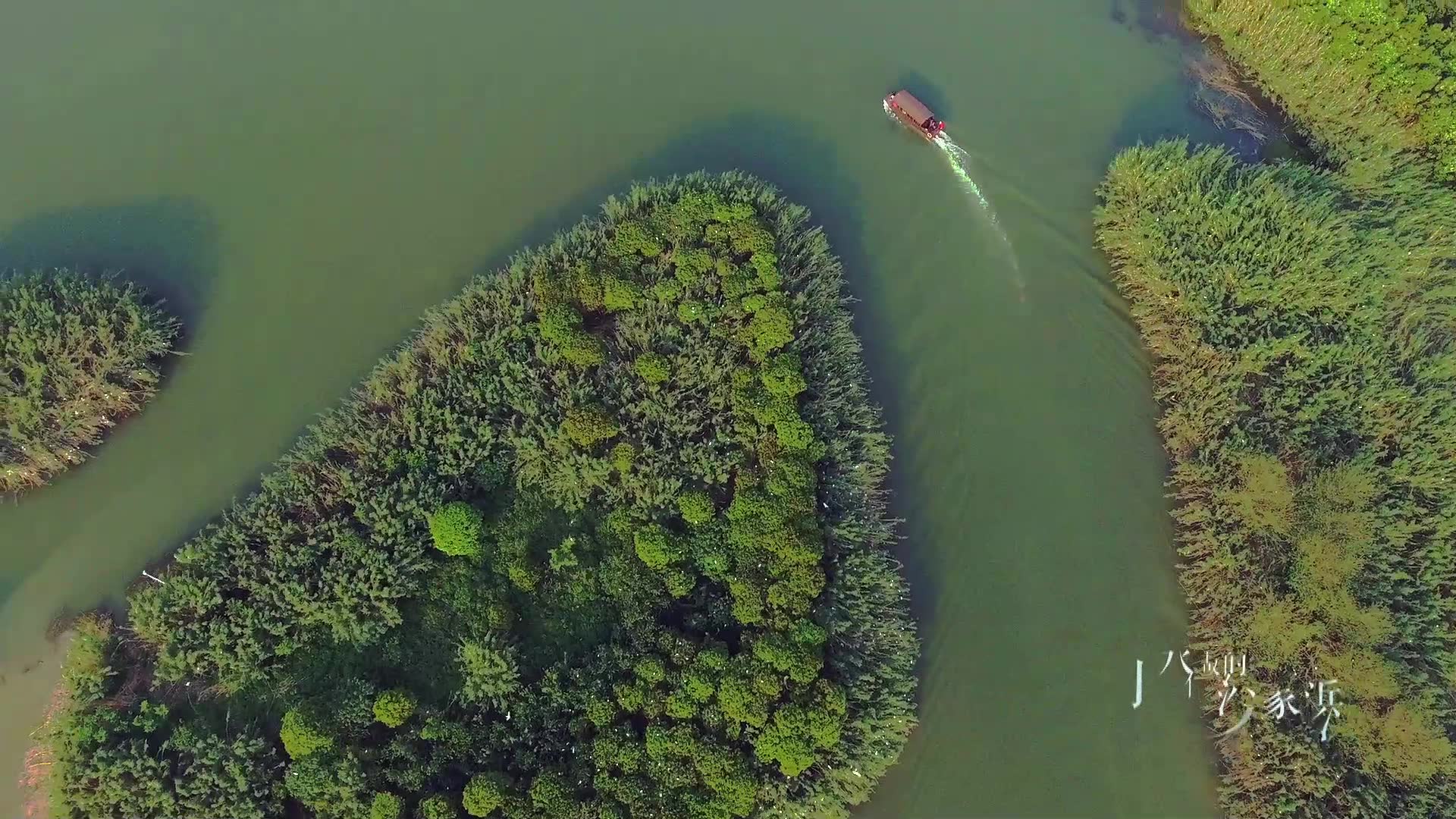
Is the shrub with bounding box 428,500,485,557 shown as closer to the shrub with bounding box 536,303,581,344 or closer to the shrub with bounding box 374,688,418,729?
the shrub with bounding box 374,688,418,729

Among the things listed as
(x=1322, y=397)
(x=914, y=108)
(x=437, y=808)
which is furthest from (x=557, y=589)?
(x=1322, y=397)

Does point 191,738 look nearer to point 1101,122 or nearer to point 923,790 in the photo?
point 923,790

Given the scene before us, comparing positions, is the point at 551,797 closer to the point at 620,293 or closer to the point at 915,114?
the point at 620,293

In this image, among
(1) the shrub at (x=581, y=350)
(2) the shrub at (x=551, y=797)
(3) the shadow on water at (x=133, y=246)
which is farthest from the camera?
(3) the shadow on water at (x=133, y=246)

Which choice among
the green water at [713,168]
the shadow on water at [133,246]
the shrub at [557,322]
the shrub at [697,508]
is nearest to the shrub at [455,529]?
the shrub at [557,322]

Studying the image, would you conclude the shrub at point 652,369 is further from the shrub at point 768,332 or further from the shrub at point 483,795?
the shrub at point 483,795

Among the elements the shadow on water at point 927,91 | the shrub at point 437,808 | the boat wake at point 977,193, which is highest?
the shadow on water at point 927,91

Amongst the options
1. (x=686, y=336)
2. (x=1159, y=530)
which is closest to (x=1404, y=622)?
(x=1159, y=530)

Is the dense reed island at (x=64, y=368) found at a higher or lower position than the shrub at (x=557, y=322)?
lower
